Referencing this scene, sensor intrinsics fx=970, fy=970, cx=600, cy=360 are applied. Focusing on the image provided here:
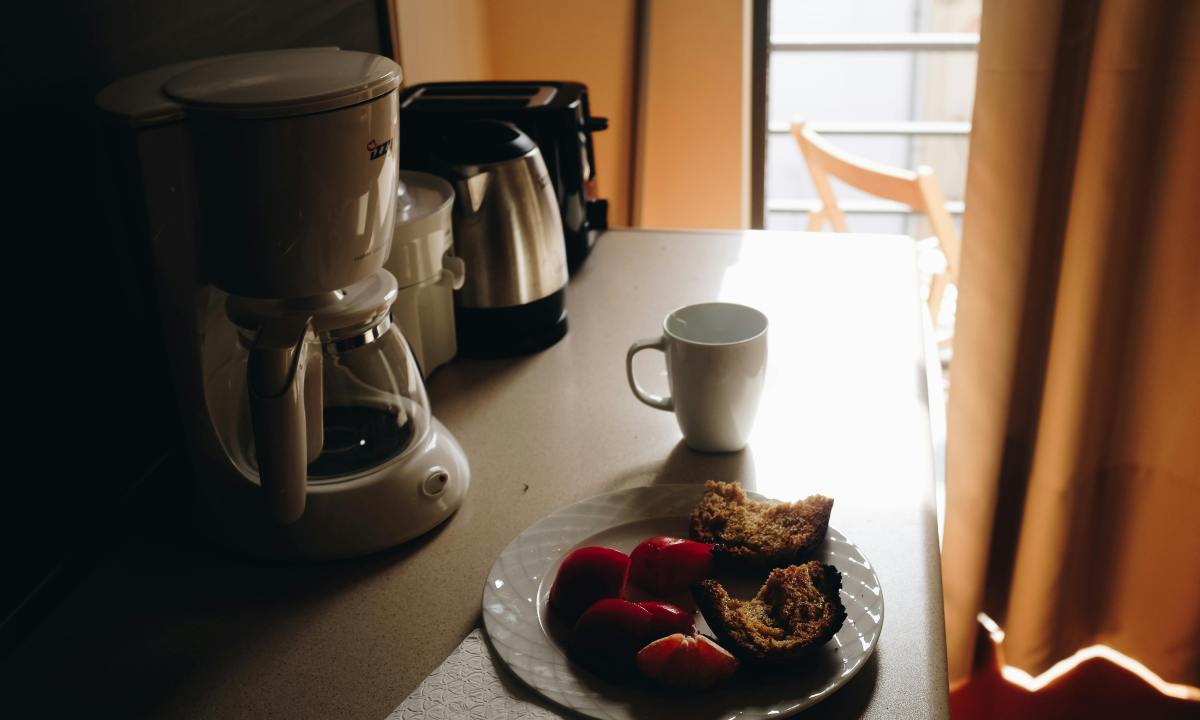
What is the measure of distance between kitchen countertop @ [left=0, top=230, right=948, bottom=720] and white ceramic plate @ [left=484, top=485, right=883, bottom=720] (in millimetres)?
22

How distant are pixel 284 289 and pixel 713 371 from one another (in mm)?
364

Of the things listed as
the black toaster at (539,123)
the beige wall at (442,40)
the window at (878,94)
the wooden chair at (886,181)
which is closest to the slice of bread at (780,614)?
the black toaster at (539,123)

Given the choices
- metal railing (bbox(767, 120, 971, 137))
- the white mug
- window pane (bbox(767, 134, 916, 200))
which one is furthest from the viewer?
window pane (bbox(767, 134, 916, 200))

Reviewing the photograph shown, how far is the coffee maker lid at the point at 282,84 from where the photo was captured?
564 millimetres

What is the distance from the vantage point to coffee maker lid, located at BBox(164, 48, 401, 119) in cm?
56

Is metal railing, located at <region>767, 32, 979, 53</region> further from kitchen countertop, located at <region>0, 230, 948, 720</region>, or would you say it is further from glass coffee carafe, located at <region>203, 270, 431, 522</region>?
glass coffee carafe, located at <region>203, 270, 431, 522</region>

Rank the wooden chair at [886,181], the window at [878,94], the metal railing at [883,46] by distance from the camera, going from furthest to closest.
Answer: the window at [878,94] → the metal railing at [883,46] → the wooden chair at [886,181]

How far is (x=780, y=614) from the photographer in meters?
0.63

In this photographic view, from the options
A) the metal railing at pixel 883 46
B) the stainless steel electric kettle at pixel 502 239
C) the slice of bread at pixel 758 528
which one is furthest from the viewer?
Result: the metal railing at pixel 883 46

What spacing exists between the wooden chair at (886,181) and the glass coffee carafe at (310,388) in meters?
1.21

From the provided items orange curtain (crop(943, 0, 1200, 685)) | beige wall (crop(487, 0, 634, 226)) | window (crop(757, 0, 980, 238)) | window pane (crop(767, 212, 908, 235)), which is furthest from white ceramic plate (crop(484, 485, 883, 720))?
window pane (crop(767, 212, 908, 235))

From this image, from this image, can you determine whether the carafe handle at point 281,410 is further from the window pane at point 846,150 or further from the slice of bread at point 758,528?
the window pane at point 846,150

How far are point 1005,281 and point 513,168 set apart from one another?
0.68 m

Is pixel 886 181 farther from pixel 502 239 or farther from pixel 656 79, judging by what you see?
pixel 502 239
